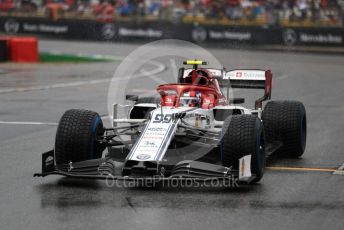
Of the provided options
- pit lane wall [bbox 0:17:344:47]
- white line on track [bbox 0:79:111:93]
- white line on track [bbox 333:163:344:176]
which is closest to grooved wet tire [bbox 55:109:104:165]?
white line on track [bbox 333:163:344:176]

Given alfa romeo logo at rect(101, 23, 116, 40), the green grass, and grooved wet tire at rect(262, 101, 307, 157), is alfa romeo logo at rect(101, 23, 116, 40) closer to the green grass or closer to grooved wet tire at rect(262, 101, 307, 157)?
the green grass

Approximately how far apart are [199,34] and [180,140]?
105ft

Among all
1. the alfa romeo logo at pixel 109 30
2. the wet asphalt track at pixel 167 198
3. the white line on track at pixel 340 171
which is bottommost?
the alfa romeo logo at pixel 109 30

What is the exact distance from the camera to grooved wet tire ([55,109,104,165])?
34.0ft

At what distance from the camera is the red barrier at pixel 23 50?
105 feet

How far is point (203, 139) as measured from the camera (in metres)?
→ 10.7

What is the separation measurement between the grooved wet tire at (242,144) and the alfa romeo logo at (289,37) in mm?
30178

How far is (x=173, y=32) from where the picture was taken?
141 feet

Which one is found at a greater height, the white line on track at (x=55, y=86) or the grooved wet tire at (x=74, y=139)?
the grooved wet tire at (x=74, y=139)

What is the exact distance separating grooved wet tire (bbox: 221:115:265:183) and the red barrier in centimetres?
2298

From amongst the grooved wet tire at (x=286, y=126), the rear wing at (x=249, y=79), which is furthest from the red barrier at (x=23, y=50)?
the grooved wet tire at (x=286, y=126)

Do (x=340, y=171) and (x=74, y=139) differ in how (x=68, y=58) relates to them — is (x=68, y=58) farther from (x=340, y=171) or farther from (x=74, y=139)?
(x=74, y=139)

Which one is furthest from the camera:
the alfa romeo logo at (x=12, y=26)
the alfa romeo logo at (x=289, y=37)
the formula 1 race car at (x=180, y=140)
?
the alfa romeo logo at (x=12, y=26)

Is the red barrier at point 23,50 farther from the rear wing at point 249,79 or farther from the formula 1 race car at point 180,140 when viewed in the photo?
the formula 1 race car at point 180,140
